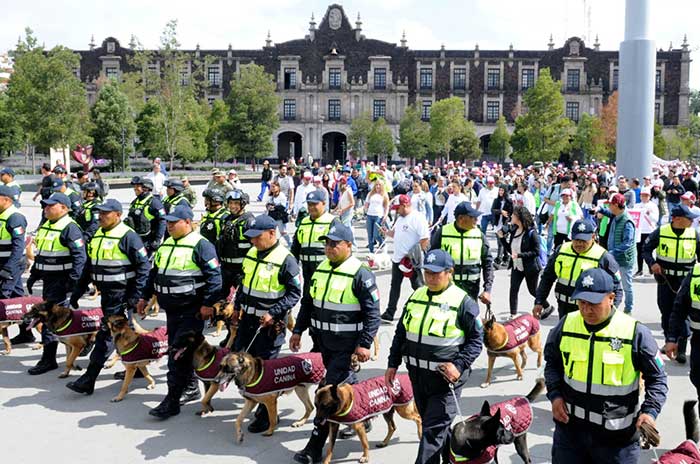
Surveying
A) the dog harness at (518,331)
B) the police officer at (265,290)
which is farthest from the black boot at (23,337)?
the dog harness at (518,331)

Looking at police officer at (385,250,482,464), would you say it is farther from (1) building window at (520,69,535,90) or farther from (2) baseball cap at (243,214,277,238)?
(1) building window at (520,69,535,90)

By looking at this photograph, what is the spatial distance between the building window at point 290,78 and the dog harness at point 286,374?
71.1 meters

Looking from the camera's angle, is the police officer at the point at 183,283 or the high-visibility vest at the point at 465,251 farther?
the high-visibility vest at the point at 465,251

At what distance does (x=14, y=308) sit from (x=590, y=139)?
206 feet

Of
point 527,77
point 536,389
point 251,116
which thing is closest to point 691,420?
point 536,389

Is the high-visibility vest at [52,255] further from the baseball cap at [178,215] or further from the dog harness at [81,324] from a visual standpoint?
the baseball cap at [178,215]

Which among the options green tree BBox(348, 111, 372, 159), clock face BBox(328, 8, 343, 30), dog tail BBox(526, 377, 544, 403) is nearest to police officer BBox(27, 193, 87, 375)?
dog tail BBox(526, 377, 544, 403)

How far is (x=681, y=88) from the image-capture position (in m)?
74.7

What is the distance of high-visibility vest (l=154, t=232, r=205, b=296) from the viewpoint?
7.40m

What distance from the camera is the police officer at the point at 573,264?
7629 mm

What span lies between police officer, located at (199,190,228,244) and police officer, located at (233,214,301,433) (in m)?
3.24

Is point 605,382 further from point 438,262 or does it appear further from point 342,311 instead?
point 342,311

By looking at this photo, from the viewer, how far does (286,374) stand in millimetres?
6797

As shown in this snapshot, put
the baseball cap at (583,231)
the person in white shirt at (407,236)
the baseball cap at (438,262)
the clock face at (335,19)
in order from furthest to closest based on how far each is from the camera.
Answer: the clock face at (335,19) < the person in white shirt at (407,236) < the baseball cap at (583,231) < the baseball cap at (438,262)
